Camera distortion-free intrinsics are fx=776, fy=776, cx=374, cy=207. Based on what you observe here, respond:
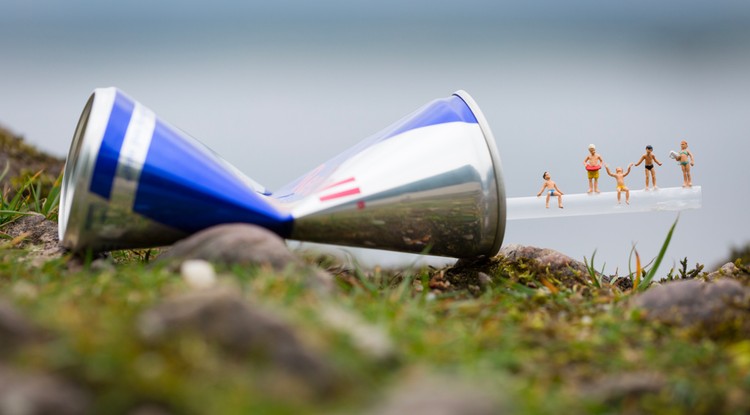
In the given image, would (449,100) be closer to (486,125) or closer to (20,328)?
(486,125)

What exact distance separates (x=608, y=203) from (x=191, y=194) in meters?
2.91

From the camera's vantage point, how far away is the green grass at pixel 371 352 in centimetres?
219

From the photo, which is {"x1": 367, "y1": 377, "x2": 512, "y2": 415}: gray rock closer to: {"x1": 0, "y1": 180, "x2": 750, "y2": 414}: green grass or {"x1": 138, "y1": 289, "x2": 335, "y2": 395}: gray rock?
{"x1": 0, "y1": 180, "x2": 750, "y2": 414}: green grass

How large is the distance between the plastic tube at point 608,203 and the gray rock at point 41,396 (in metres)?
3.82

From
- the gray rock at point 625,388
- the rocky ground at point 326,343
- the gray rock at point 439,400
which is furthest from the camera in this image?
the gray rock at point 625,388

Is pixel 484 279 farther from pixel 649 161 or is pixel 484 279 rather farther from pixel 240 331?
pixel 240 331

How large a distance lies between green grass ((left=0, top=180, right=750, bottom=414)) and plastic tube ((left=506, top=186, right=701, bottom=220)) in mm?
1303

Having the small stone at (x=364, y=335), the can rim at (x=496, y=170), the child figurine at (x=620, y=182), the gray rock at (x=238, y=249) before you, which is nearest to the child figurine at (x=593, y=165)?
the child figurine at (x=620, y=182)

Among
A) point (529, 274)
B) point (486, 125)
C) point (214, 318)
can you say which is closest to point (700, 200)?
point (529, 274)

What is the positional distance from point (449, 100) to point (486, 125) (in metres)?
0.41

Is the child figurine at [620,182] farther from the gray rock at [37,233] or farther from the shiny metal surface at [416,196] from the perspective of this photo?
the gray rock at [37,233]

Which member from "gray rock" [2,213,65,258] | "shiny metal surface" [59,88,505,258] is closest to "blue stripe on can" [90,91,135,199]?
"shiny metal surface" [59,88,505,258]

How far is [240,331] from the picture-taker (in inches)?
94.8

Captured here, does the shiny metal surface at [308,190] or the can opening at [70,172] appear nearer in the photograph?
the shiny metal surface at [308,190]
